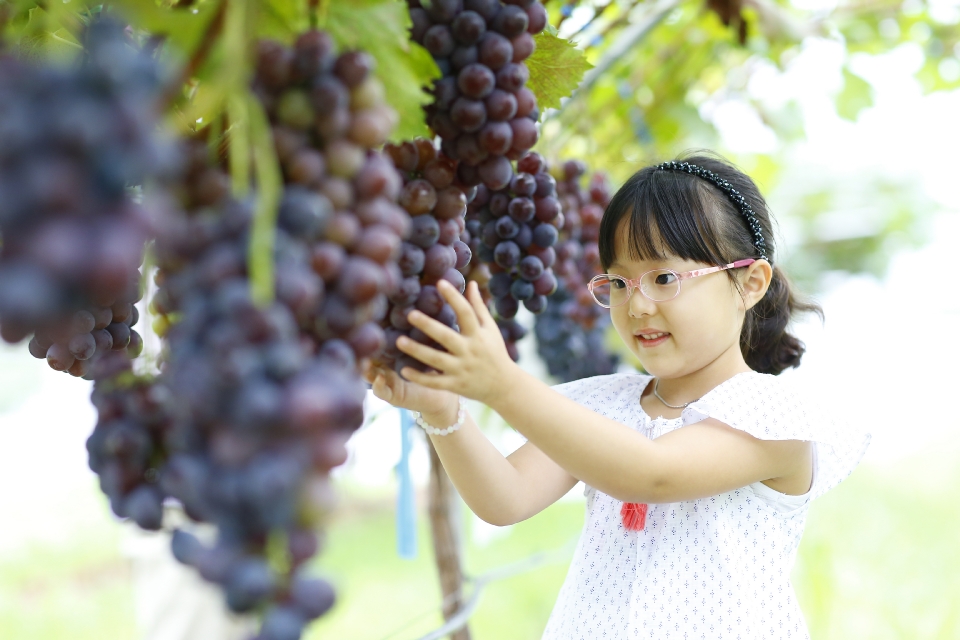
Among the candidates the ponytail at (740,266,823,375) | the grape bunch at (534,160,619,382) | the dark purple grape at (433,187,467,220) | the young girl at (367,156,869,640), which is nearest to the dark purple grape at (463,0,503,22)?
the dark purple grape at (433,187,467,220)

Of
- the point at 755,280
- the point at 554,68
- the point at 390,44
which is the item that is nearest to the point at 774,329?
the point at 755,280

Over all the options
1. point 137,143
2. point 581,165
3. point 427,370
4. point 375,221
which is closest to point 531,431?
point 427,370

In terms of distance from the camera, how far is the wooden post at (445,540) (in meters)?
1.48

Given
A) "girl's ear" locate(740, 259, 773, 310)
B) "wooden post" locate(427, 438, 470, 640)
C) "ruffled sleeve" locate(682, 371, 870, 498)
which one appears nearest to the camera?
"ruffled sleeve" locate(682, 371, 870, 498)

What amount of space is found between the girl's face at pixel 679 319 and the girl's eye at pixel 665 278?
0.05 ft

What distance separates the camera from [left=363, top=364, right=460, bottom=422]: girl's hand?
2.09 feet

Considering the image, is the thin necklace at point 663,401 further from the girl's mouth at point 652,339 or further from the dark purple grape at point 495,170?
the dark purple grape at point 495,170

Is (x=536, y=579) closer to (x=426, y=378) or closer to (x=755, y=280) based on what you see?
(x=755, y=280)

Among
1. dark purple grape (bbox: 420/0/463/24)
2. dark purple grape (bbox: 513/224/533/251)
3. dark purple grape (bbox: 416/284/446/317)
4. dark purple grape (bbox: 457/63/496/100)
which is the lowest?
dark purple grape (bbox: 513/224/533/251)

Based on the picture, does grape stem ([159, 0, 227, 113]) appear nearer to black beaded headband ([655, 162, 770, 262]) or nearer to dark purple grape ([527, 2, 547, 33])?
dark purple grape ([527, 2, 547, 33])

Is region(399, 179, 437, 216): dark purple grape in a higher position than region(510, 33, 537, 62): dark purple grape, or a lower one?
lower

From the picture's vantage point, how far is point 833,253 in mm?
9477

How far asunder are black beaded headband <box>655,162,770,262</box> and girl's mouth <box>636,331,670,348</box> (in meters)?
0.24

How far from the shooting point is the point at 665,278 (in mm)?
1083
